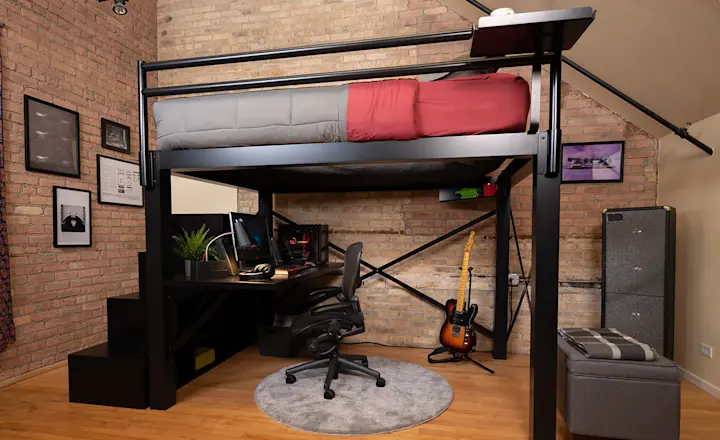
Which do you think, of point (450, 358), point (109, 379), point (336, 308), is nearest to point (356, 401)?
point (336, 308)

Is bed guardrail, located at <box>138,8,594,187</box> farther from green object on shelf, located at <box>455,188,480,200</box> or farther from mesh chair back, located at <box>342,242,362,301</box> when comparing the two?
green object on shelf, located at <box>455,188,480,200</box>

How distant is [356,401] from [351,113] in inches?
70.4

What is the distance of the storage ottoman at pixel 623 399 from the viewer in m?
A: 1.88

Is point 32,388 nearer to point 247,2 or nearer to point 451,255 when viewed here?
point 451,255

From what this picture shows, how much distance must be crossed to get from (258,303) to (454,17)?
3367mm

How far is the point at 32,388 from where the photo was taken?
105 inches

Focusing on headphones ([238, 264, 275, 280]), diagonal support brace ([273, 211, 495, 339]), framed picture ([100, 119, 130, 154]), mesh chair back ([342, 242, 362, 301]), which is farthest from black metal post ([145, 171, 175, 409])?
framed picture ([100, 119, 130, 154])

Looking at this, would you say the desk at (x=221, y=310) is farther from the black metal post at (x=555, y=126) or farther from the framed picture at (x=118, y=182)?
the black metal post at (x=555, y=126)

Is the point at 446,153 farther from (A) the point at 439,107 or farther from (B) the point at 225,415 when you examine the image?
(B) the point at 225,415

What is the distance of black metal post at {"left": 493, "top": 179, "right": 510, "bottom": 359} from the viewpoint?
336cm

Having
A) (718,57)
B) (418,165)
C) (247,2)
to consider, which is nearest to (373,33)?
(247,2)

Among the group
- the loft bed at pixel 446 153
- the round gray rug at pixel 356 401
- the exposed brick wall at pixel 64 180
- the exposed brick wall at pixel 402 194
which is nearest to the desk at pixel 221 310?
the loft bed at pixel 446 153

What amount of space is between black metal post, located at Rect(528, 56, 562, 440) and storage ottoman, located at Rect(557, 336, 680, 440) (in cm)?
22

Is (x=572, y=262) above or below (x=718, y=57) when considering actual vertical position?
below
